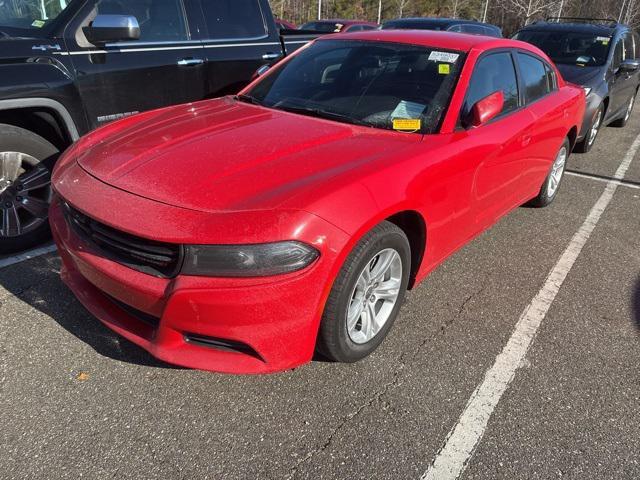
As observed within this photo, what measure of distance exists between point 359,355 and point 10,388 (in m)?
1.70

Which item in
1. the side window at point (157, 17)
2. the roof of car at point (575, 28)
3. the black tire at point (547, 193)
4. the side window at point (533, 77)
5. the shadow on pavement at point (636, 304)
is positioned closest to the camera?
the shadow on pavement at point (636, 304)

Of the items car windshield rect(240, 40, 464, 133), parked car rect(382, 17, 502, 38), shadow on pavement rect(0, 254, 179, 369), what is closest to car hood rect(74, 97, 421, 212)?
car windshield rect(240, 40, 464, 133)

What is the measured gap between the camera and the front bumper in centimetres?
201

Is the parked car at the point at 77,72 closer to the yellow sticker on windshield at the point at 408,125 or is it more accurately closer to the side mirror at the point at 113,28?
the side mirror at the point at 113,28

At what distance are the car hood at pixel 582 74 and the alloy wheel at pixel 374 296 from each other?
18.4ft

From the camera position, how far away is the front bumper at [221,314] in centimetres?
201

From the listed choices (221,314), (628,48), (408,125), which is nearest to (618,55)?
(628,48)

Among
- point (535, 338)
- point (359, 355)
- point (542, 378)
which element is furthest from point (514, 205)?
point (359, 355)

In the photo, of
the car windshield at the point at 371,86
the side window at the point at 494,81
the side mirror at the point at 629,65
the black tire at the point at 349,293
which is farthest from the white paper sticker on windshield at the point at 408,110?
the side mirror at the point at 629,65

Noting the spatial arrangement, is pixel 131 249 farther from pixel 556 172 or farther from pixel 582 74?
pixel 582 74

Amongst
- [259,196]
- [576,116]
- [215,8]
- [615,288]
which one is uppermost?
[215,8]

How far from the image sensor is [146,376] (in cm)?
249

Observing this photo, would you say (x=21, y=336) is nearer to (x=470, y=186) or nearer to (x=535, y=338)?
(x=470, y=186)

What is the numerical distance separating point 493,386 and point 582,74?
609 centimetres
